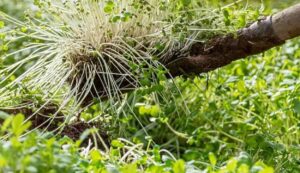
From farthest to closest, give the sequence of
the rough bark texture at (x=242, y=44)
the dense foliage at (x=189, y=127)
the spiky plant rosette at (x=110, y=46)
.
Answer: the spiky plant rosette at (x=110, y=46) < the rough bark texture at (x=242, y=44) < the dense foliage at (x=189, y=127)

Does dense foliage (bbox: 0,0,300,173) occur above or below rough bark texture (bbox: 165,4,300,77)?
below

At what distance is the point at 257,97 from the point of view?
195 centimetres

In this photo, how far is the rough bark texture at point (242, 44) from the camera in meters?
1.44

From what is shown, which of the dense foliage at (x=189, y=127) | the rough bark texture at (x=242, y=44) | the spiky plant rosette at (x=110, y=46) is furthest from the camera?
the spiky plant rosette at (x=110, y=46)

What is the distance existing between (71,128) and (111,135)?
0.34 ft

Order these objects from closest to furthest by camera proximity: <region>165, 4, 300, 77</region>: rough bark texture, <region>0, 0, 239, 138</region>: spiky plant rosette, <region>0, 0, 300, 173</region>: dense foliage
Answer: <region>0, 0, 300, 173</region>: dense foliage → <region>165, 4, 300, 77</region>: rough bark texture → <region>0, 0, 239, 138</region>: spiky plant rosette

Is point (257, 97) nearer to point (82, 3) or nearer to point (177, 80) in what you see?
point (177, 80)

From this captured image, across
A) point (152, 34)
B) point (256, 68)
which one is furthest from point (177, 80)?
point (256, 68)

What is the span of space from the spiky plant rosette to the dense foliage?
0.01 meters

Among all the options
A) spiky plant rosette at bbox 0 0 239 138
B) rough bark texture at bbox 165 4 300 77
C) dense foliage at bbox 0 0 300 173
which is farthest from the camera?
spiky plant rosette at bbox 0 0 239 138

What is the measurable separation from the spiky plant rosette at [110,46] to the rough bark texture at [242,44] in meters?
0.03

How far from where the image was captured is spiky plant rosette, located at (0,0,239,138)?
1.62m

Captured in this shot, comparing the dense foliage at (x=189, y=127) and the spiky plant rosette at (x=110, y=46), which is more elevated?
the spiky plant rosette at (x=110, y=46)

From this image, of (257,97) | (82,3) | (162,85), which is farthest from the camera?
(257,97)
